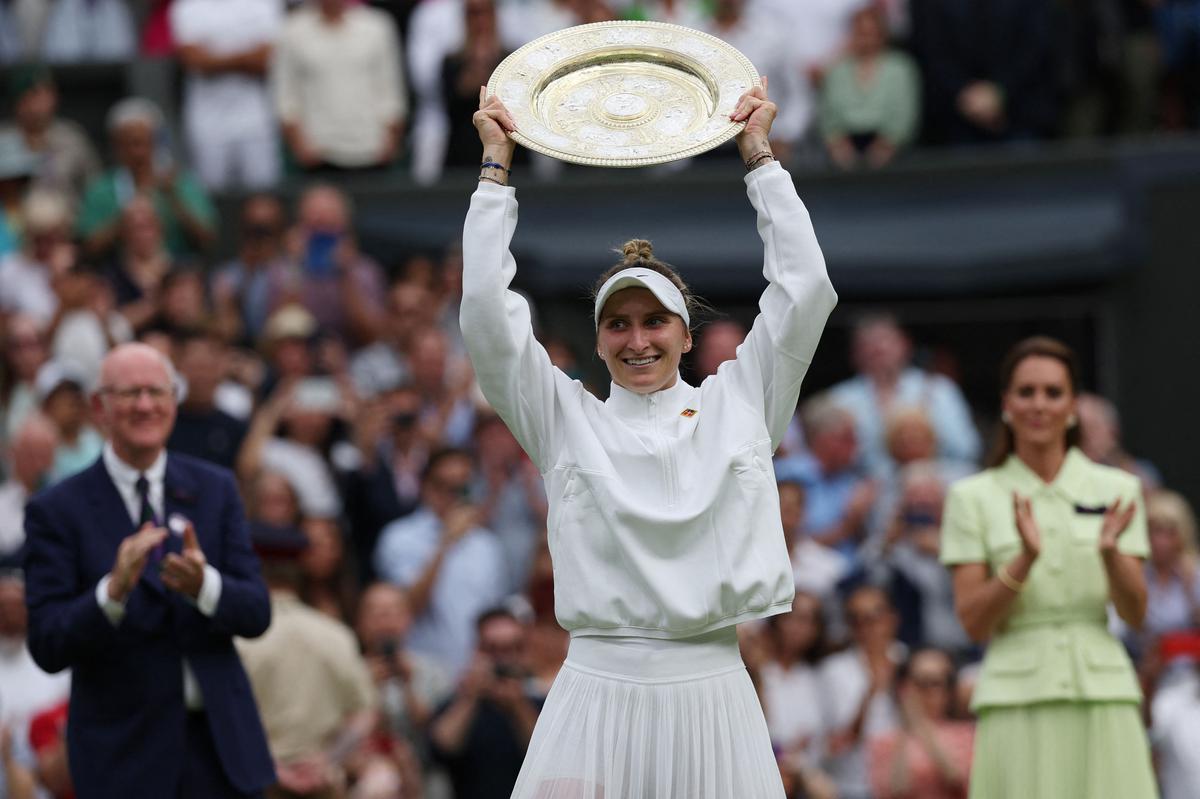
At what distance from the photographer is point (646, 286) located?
19.7 feet

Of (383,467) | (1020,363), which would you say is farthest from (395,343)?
(1020,363)

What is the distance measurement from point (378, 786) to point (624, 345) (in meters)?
4.00

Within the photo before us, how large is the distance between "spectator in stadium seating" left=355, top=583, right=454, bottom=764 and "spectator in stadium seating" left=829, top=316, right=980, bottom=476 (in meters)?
3.09

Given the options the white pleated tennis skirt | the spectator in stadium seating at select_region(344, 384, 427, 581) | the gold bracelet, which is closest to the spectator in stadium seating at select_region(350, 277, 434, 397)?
the spectator in stadium seating at select_region(344, 384, 427, 581)

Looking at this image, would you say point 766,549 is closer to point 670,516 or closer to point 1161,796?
point 670,516

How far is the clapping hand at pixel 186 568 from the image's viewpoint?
6676 millimetres

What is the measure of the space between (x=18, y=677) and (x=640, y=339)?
4916 millimetres

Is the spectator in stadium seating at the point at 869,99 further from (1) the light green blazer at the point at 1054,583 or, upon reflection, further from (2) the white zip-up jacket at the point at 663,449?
(2) the white zip-up jacket at the point at 663,449

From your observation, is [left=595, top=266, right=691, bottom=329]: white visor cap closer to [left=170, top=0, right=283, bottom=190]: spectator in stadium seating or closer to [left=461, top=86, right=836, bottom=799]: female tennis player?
[left=461, top=86, right=836, bottom=799]: female tennis player

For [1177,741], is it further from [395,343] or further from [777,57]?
[777,57]

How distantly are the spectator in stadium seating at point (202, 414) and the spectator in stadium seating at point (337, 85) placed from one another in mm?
3792

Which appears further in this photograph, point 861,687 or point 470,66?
point 470,66

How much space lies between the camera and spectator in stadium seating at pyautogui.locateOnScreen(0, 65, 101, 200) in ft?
46.4

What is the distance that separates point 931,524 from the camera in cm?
1091
